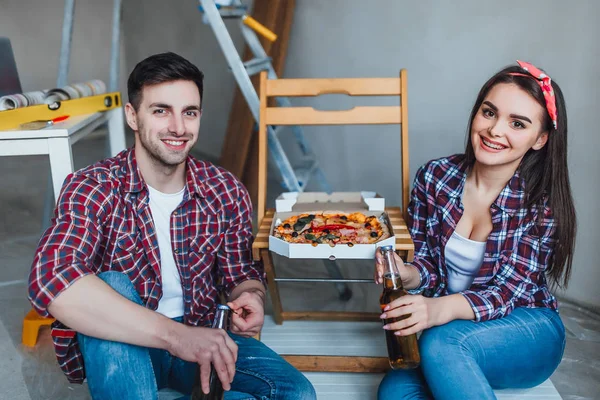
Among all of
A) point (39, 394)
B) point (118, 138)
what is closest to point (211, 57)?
point (118, 138)

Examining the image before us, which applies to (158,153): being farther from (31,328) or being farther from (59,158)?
(31,328)

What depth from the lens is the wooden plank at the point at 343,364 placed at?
208cm

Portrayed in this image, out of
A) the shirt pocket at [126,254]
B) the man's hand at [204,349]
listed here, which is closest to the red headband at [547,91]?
the man's hand at [204,349]

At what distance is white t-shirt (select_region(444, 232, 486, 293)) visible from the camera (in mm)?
1880

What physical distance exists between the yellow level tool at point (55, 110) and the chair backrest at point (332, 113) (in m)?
0.77

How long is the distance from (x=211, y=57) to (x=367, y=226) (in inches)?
149

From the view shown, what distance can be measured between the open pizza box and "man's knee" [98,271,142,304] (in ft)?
1.41

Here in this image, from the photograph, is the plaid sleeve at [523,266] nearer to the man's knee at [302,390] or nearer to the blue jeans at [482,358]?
the blue jeans at [482,358]

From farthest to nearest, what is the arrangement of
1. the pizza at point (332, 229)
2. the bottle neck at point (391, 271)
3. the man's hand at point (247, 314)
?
the pizza at point (332, 229), the man's hand at point (247, 314), the bottle neck at point (391, 271)

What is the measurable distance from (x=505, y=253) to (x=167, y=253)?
0.99m

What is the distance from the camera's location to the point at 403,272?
1.80 m

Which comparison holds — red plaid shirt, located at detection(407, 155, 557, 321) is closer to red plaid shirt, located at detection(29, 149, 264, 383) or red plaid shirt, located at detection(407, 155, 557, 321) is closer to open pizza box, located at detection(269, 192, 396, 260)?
open pizza box, located at detection(269, 192, 396, 260)

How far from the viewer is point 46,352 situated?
246 cm

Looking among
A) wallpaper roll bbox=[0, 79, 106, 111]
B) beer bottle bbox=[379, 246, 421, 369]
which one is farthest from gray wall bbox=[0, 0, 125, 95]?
beer bottle bbox=[379, 246, 421, 369]
